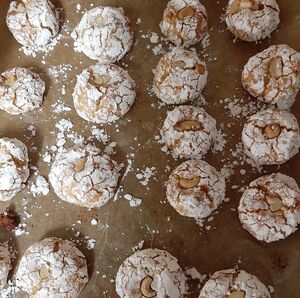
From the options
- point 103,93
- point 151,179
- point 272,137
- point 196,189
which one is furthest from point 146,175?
point 272,137

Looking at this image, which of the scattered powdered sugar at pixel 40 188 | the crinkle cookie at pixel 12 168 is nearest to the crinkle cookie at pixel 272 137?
the scattered powdered sugar at pixel 40 188

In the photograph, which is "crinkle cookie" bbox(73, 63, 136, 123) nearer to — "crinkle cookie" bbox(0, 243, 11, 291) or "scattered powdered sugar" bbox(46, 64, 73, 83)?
"scattered powdered sugar" bbox(46, 64, 73, 83)

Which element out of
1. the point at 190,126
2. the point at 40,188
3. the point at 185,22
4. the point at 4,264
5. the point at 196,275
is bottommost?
the point at 4,264

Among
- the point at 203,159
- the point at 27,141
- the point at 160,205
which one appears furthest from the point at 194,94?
the point at 27,141

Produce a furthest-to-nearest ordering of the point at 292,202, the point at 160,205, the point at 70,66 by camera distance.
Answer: the point at 70,66, the point at 160,205, the point at 292,202

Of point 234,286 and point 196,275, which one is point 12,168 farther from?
point 234,286

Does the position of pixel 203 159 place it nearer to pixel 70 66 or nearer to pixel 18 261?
pixel 70 66
